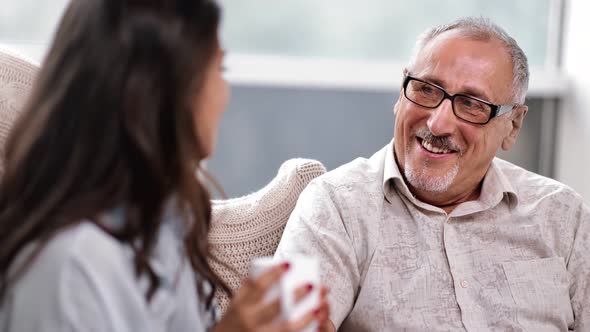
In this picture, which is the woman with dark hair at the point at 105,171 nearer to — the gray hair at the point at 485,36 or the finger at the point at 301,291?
the finger at the point at 301,291

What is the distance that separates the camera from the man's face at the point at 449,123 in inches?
65.3

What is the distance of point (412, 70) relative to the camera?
5.64ft

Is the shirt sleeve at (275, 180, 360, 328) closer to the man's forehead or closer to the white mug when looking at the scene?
the man's forehead

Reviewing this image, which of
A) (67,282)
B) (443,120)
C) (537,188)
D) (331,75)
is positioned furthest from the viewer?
A: (331,75)

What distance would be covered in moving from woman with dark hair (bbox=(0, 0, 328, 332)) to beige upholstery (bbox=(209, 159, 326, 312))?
61 cm

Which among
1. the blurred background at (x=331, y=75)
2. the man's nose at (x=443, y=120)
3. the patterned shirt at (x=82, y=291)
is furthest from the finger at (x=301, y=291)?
the blurred background at (x=331, y=75)

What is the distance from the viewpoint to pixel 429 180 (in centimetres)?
166

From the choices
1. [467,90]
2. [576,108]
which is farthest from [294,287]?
[576,108]

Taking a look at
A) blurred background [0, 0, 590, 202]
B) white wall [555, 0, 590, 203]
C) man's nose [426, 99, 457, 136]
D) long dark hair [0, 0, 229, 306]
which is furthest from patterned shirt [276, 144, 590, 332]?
white wall [555, 0, 590, 203]

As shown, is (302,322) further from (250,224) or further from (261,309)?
(250,224)

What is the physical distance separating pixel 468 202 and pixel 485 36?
1.37 ft

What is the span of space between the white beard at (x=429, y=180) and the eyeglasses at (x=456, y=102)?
140 mm

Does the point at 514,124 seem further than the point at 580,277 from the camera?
Yes

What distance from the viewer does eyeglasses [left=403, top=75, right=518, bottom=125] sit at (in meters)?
1.67
